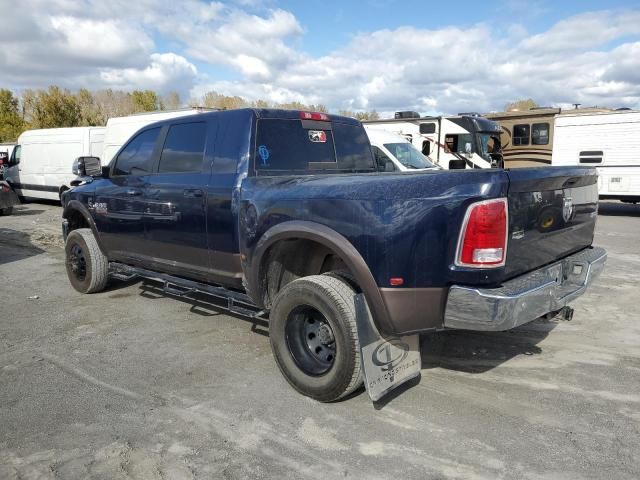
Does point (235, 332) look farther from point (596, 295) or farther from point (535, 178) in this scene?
point (596, 295)

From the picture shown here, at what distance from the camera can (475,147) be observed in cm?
1437

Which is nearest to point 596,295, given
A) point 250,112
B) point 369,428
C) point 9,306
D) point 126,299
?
point 369,428

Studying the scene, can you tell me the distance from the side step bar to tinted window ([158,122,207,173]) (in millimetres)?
1054

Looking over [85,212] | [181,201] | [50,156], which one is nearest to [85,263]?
[85,212]

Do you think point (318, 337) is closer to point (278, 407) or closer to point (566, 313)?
point (278, 407)

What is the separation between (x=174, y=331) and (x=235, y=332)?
0.60m

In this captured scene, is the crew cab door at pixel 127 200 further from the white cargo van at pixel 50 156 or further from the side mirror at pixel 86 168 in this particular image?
the white cargo van at pixel 50 156

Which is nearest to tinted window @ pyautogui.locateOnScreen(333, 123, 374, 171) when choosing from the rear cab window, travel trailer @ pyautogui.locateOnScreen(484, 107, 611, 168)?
the rear cab window

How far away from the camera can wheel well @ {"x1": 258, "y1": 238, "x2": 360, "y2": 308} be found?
3.77 m

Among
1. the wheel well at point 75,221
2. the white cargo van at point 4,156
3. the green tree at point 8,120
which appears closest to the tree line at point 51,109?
the green tree at point 8,120

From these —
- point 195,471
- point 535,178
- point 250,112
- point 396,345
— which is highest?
point 250,112

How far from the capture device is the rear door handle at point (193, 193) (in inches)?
170

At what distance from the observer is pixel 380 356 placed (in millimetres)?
3229

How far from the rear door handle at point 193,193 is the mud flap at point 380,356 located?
1.84 metres
